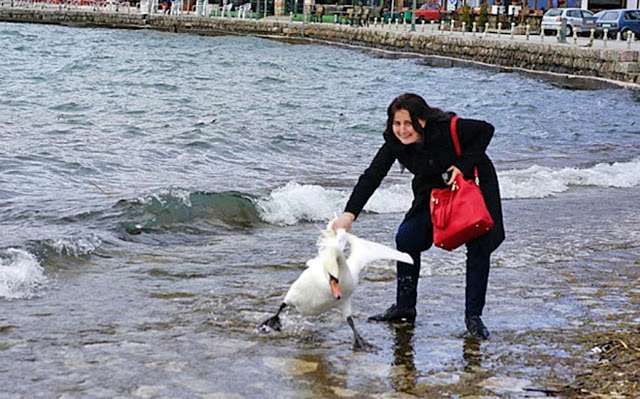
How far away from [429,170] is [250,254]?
362 cm

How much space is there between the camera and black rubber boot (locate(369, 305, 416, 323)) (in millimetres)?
6645

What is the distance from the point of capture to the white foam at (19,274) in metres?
7.66

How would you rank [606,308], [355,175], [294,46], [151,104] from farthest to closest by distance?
[294,46] < [151,104] < [355,175] < [606,308]

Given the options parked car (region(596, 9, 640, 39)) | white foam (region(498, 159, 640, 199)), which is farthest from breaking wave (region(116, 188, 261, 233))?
parked car (region(596, 9, 640, 39))

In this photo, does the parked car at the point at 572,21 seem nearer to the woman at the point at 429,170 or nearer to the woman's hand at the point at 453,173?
the woman at the point at 429,170

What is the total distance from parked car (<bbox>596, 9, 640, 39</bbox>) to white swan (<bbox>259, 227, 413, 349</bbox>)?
144ft

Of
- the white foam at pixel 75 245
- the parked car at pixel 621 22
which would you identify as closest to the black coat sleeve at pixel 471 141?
the white foam at pixel 75 245

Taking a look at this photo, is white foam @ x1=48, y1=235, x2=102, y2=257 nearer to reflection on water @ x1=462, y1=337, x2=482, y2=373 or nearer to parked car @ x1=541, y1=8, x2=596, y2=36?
reflection on water @ x1=462, y1=337, x2=482, y2=373

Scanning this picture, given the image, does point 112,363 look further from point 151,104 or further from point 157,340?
point 151,104

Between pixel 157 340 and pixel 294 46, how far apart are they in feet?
189

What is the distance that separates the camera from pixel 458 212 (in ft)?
19.5

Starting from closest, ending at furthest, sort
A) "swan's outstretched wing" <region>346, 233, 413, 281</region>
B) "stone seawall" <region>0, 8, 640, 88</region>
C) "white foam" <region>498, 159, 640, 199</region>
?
"swan's outstretched wing" <region>346, 233, 413, 281</region>, "white foam" <region>498, 159, 640, 199</region>, "stone seawall" <region>0, 8, 640, 88</region>

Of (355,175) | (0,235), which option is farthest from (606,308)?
(355,175)

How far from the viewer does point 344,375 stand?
18.4ft
